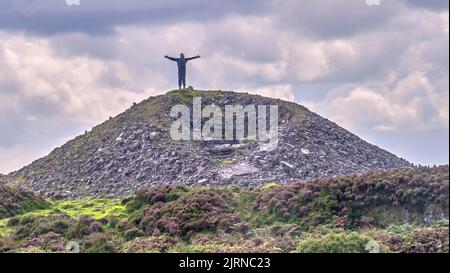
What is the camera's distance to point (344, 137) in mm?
63438

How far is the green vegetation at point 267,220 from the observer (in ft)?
120

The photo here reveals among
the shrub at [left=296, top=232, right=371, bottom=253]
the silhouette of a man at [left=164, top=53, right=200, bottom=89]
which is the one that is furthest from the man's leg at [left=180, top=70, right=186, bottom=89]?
the shrub at [left=296, top=232, right=371, bottom=253]

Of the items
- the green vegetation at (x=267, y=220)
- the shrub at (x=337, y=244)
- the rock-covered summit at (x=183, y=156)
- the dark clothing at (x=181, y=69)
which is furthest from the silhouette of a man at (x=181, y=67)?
the shrub at (x=337, y=244)

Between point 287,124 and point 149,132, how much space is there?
9.38m

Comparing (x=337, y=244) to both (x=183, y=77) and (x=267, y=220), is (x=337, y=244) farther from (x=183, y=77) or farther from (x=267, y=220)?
(x=183, y=77)

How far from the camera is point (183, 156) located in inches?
2263

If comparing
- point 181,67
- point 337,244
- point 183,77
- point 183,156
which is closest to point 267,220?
point 337,244

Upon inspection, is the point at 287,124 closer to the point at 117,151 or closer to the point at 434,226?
the point at 117,151

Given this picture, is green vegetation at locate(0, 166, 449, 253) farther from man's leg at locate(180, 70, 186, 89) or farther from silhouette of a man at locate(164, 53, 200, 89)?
man's leg at locate(180, 70, 186, 89)

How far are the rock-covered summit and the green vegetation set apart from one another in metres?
7.97

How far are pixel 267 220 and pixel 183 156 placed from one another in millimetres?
16431

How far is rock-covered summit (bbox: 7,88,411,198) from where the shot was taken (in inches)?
2173

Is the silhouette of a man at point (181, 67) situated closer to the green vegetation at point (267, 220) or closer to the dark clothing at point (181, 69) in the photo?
the dark clothing at point (181, 69)
